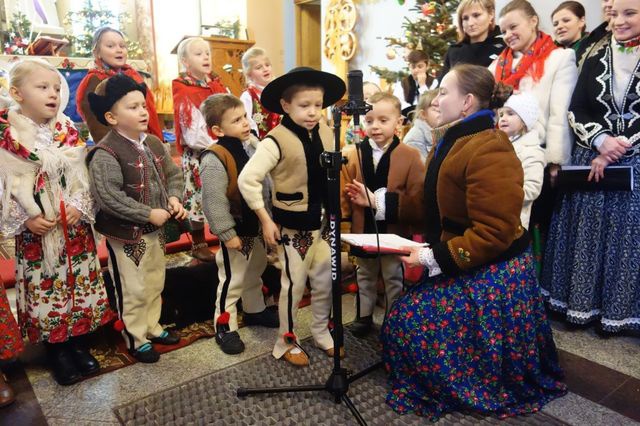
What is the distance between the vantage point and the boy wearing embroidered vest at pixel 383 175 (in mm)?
2391

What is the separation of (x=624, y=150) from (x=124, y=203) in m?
2.28

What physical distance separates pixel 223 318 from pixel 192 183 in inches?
46.0

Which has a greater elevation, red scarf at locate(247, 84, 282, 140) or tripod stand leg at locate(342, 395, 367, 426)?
red scarf at locate(247, 84, 282, 140)

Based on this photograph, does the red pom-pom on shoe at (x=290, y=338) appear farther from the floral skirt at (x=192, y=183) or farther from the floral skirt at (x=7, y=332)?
the floral skirt at (x=192, y=183)

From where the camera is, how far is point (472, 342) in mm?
1920

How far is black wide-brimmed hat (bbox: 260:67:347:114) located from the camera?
203 cm

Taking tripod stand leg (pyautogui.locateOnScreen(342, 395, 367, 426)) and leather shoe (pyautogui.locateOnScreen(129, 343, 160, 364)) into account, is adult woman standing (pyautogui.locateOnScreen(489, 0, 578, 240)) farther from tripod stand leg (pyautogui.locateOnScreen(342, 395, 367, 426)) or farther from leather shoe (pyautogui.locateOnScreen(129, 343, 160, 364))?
leather shoe (pyautogui.locateOnScreen(129, 343, 160, 364))

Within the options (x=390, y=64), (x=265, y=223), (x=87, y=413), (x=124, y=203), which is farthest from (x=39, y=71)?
(x=390, y=64)

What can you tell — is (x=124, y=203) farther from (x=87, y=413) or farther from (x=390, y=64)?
(x=390, y=64)

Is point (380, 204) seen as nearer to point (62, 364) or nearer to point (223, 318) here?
point (223, 318)

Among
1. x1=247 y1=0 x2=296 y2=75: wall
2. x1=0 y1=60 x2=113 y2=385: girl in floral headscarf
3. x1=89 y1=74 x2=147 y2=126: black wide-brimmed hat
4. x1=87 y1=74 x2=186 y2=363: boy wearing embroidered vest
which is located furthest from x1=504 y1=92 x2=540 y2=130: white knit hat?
x1=247 y1=0 x2=296 y2=75: wall

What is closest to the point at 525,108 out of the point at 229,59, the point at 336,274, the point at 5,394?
the point at 336,274

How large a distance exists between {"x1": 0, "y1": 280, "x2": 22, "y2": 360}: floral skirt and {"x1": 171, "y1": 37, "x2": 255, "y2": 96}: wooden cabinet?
5376 mm

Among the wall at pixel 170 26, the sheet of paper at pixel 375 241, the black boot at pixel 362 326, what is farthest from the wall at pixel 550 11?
the wall at pixel 170 26
